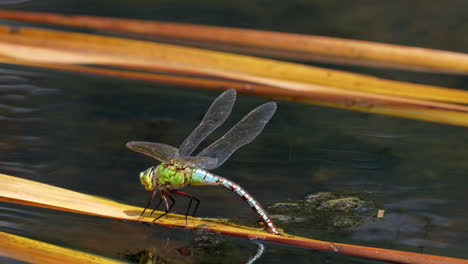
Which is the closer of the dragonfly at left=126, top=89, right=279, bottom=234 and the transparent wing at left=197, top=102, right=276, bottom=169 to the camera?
the dragonfly at left=126, top=89, right=279, bottom=234

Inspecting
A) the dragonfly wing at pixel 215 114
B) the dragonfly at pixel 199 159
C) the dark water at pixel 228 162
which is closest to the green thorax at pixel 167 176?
the dragonfly at pixel 199 159

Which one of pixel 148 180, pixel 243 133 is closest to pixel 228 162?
pixel 243 133

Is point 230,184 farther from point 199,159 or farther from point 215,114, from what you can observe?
point 215,114

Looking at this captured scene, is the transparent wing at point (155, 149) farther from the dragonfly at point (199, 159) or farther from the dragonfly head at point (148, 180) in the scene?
the dragonfly head at point (148, 180)

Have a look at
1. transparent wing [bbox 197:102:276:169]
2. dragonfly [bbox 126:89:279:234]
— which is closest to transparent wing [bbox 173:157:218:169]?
dragonfly [bbox 126:89:279:234]

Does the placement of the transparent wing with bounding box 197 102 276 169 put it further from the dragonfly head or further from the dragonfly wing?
the dragonfly head

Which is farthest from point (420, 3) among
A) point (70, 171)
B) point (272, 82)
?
point (70, 171)
